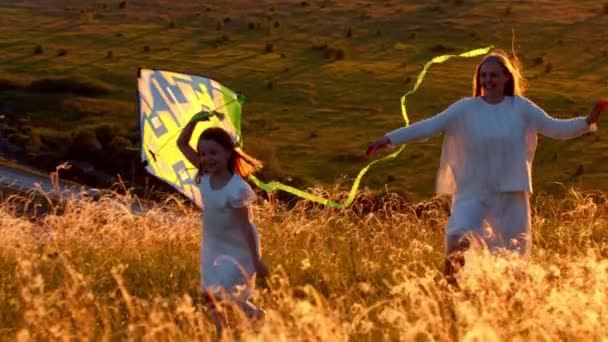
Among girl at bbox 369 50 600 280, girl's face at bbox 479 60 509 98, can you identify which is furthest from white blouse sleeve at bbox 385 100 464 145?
girl's face at bbox 479 60 509 98

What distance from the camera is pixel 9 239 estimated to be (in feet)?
33.8

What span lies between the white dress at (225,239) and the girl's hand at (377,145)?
4.13ft

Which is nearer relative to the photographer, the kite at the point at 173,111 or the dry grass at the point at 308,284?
the dry grass at the point at 308,284

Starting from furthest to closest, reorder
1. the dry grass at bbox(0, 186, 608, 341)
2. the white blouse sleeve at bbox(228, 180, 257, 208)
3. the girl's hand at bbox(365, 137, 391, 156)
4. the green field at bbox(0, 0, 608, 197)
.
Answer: the green field at bbox(0, 0, 608, 197) → the girl's hand at bbox(365, 137, 391, 156) → the white blouse sleeve at bbox(228, 180, 257, 208) → the dry grass at bbox(0, 186, 608, 341)

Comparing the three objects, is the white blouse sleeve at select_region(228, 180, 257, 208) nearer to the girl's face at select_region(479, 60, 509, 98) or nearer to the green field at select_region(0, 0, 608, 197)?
the girl's face at select_region(479, 60, 509, 98)

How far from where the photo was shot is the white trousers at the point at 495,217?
28.1ft

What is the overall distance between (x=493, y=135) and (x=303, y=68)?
42.6 meters

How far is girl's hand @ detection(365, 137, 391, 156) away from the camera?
8547 mm

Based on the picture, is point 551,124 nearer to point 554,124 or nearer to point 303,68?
point 554,124

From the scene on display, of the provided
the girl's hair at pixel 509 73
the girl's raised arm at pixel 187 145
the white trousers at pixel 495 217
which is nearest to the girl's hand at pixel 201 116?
the girl's raised arm at pixel 187 145

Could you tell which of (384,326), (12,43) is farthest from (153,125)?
(12,43)

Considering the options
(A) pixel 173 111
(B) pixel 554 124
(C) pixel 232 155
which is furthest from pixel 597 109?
(A) pixel 173 111

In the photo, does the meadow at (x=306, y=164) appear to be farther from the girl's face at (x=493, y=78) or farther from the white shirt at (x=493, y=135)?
the girl's face at (x=493, y=78)

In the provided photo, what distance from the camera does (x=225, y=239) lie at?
24.9ft
